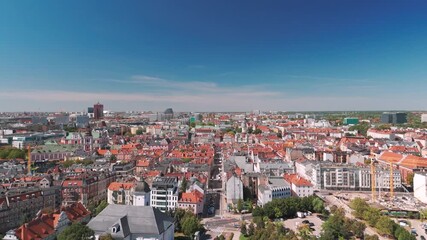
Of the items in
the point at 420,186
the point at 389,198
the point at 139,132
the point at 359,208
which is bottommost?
the point at 389,198

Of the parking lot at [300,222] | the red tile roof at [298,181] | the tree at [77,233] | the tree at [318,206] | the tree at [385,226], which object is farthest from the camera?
the red tile roof at [298,181]

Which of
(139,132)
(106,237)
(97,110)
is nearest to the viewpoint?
(106,237)

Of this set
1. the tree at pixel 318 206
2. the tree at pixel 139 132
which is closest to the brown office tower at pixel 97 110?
the tree at pixel 139 132

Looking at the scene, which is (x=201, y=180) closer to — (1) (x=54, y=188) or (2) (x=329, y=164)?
(1) (x=54, y=188)

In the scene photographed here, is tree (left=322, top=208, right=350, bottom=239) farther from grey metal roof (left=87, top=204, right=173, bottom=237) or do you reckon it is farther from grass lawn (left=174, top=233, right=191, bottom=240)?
grey metal roof (left=87, top=204, right=173, bottom=237)

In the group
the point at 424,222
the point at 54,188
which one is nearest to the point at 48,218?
the point at 54,188

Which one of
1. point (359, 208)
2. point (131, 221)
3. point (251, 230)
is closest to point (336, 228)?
point (251, 230)

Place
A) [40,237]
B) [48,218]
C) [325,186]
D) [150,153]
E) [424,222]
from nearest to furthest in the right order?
[40,237] → [48,218] → [424,222] → [325,186] → [150,153]

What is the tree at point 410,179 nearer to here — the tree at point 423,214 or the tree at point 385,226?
the tree at point 423,214

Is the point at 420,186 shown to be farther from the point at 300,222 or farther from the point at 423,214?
the point at 300,222

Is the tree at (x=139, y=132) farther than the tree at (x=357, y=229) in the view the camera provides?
Yes

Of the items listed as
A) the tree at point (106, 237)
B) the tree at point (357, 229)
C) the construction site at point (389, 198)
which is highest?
the tree at point (106, 237)
